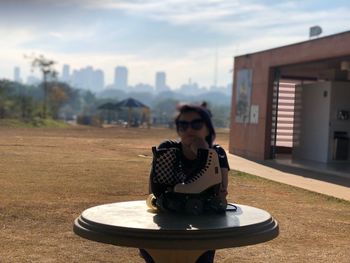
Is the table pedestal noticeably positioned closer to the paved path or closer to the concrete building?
the paved path

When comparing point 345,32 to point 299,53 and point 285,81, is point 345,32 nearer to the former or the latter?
point 299,53

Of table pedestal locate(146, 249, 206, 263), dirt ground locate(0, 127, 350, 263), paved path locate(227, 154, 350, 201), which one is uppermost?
table pedestal locate(146, 249, 206, 263)

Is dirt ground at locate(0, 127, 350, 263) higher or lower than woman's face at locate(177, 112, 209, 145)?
lower

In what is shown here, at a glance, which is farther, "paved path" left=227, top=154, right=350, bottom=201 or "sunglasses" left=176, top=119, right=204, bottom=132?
"paved path" left=227, top=154, right=350, bottom=201

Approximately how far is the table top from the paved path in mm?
7224

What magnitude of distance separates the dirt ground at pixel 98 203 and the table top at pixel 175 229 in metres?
2.22

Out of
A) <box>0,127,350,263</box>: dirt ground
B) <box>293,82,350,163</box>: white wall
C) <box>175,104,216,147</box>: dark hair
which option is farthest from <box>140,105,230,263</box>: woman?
<box>293,82,350,163</box>: white wall

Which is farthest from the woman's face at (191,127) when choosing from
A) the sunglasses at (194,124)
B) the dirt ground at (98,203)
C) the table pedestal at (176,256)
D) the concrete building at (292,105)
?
the concrete building at (292,105)

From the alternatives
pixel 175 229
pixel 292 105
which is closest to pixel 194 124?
pixel 175 229

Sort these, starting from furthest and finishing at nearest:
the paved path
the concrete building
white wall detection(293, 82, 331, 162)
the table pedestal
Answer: white wall detection(293, 82, 331, 162), the concrete building, the paved path, the table pedestal

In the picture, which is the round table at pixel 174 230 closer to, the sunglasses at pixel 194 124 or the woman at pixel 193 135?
the woman at pixel 193 135

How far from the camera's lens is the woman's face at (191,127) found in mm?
3410

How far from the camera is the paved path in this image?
36.8 feet

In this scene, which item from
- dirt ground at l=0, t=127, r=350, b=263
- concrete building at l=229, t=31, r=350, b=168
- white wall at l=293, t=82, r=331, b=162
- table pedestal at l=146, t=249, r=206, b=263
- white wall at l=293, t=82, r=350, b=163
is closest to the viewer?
table pedestal at l=146, t=249, r=206, b=263
